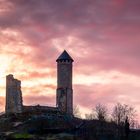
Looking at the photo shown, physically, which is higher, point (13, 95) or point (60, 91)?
point (60, 91)

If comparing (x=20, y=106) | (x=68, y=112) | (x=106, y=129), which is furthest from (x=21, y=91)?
(x=106, y=129)

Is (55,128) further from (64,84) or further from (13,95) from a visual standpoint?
(64,84)

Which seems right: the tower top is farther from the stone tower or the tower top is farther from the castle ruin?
the stone tower

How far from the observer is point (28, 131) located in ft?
217

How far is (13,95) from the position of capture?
260 ft

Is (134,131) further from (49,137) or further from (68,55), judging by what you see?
(68,55)

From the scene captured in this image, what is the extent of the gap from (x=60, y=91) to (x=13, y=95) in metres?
10.5

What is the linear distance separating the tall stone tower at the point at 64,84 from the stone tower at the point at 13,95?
28.6 ft

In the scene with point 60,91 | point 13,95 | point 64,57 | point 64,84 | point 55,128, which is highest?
point 64,57

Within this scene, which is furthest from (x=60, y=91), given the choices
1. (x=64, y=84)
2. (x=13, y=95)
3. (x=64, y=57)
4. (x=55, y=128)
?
(x=55, y=128)

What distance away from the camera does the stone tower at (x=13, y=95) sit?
78.7 meters

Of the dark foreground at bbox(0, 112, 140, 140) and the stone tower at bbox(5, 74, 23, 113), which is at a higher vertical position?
the stone tower at bbox(5, 74, 23, 113)

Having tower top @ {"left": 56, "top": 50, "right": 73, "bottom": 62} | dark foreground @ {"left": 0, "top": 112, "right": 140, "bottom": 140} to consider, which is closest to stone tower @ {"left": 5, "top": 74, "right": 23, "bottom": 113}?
dark foreground @ {"left": 0, "top": 112, "right": 140, "bottom": 140}

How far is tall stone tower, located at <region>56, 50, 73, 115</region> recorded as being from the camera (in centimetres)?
8692
